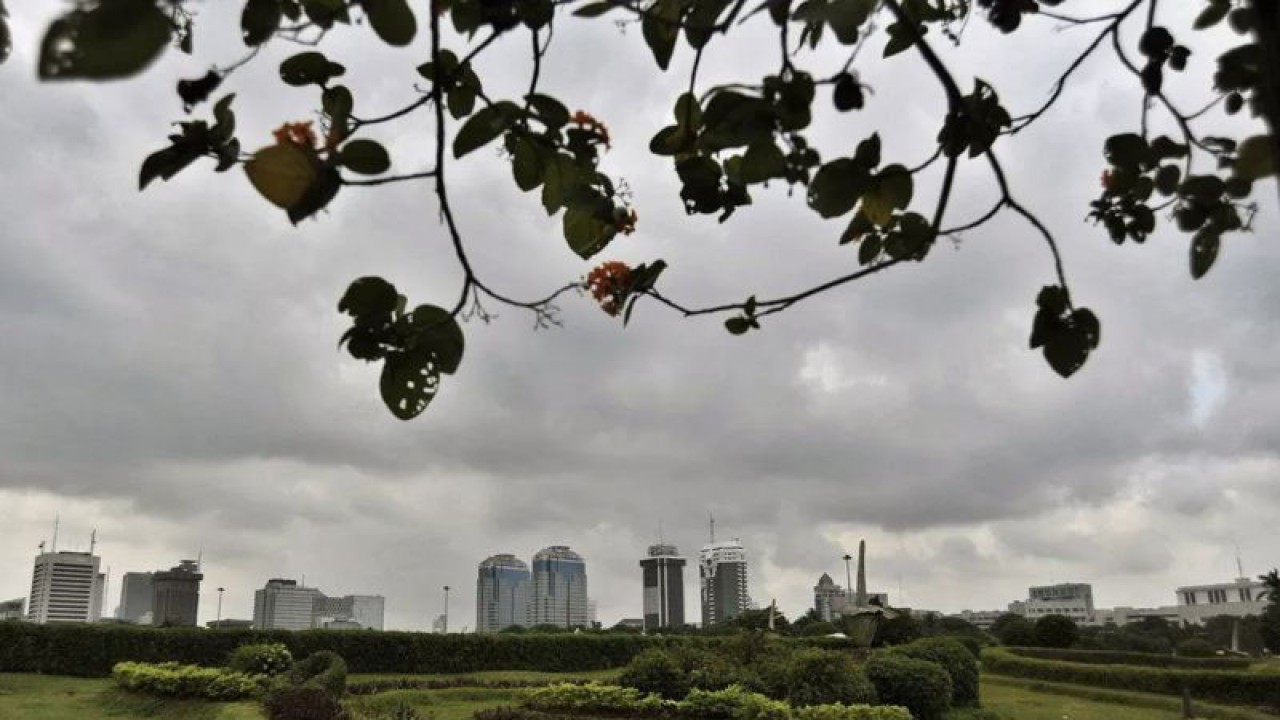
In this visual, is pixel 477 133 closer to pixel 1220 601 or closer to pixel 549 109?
pixel 549 109

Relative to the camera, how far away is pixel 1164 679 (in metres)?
17.7

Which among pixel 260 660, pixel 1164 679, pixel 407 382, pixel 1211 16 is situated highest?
pixel 1211 16

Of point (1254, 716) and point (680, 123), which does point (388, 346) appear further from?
point (1254, 716)

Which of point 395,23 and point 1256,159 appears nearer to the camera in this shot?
point 1256,159

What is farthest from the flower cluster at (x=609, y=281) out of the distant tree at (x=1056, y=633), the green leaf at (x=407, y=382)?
the distant tree at (x=1056, y=633)

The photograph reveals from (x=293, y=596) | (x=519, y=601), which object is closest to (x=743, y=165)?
(x=293, y=596)

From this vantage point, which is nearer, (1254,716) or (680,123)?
(680,123)

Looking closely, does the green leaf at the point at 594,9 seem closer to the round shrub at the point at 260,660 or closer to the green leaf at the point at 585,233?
the green leaf at the point at 585,233

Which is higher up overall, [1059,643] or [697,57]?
[697,57]

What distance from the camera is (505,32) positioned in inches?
44.8

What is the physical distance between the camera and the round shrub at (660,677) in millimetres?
11773

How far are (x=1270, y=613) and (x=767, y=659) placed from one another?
2467 cm

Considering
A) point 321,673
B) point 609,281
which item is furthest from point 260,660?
point 609,281

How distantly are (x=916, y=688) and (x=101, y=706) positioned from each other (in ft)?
34.6
